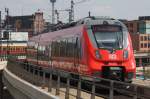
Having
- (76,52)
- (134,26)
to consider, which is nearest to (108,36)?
(76,52)

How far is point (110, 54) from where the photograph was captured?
74.2 ft

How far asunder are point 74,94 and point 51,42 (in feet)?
56.8

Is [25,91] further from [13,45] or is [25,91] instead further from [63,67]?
[13,45]

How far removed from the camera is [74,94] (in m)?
16.1

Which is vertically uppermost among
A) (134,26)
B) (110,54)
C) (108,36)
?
(134,26)

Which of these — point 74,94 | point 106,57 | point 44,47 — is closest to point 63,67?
point 106,57

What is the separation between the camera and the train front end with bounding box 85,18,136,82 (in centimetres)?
2225

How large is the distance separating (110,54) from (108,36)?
1196 mm

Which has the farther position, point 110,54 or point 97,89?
point 110,54

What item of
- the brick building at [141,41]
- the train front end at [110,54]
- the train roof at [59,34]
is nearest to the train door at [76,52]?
the train roof at [59,34]

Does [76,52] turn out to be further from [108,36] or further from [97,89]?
[97,89]

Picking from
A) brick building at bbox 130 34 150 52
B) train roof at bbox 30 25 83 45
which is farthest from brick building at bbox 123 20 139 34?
train roof at bbox 30 25 83 45

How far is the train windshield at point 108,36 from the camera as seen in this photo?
2295 cm

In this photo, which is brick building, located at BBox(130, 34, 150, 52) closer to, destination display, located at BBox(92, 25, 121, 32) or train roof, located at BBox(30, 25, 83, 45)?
train roof, located at BBox(30, 25, 83, 45)
